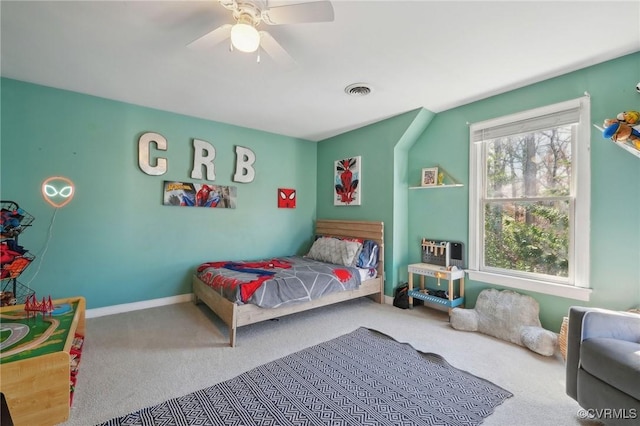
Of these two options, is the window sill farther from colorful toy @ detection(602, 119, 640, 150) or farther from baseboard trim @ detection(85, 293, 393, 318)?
colorful toy @ detection(602, 119, 640, 150)

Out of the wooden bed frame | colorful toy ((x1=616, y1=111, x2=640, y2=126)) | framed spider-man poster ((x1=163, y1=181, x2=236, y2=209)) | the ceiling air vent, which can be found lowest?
the wooden bed frame

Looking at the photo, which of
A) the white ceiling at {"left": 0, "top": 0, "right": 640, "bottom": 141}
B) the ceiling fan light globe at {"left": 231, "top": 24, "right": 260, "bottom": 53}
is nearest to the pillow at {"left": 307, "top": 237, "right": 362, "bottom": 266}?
the white ceiling at {"left": 0, "top": 0, "right": 640, "bottom": 141}

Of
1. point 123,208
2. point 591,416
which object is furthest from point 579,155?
point 123,208

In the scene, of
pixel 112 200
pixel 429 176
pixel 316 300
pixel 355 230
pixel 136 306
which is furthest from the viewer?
pixel 355 230

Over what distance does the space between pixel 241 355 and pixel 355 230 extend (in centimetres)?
233

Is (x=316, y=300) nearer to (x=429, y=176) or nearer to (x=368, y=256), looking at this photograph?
A: (x=368, y=256)

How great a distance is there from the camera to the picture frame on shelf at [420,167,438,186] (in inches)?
138

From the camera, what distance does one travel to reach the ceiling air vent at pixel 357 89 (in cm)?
278

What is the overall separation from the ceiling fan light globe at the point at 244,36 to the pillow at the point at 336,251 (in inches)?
105

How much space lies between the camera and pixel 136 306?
3365 millimetres

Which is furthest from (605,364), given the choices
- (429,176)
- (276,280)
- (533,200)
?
(429,176)

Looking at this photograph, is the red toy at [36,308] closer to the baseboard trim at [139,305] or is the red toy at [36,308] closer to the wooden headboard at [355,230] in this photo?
the baseboard trim at [139,305]

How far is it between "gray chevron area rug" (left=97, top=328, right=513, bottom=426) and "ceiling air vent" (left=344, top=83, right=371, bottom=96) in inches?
99.1

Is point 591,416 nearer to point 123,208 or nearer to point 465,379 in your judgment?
point 465,379
